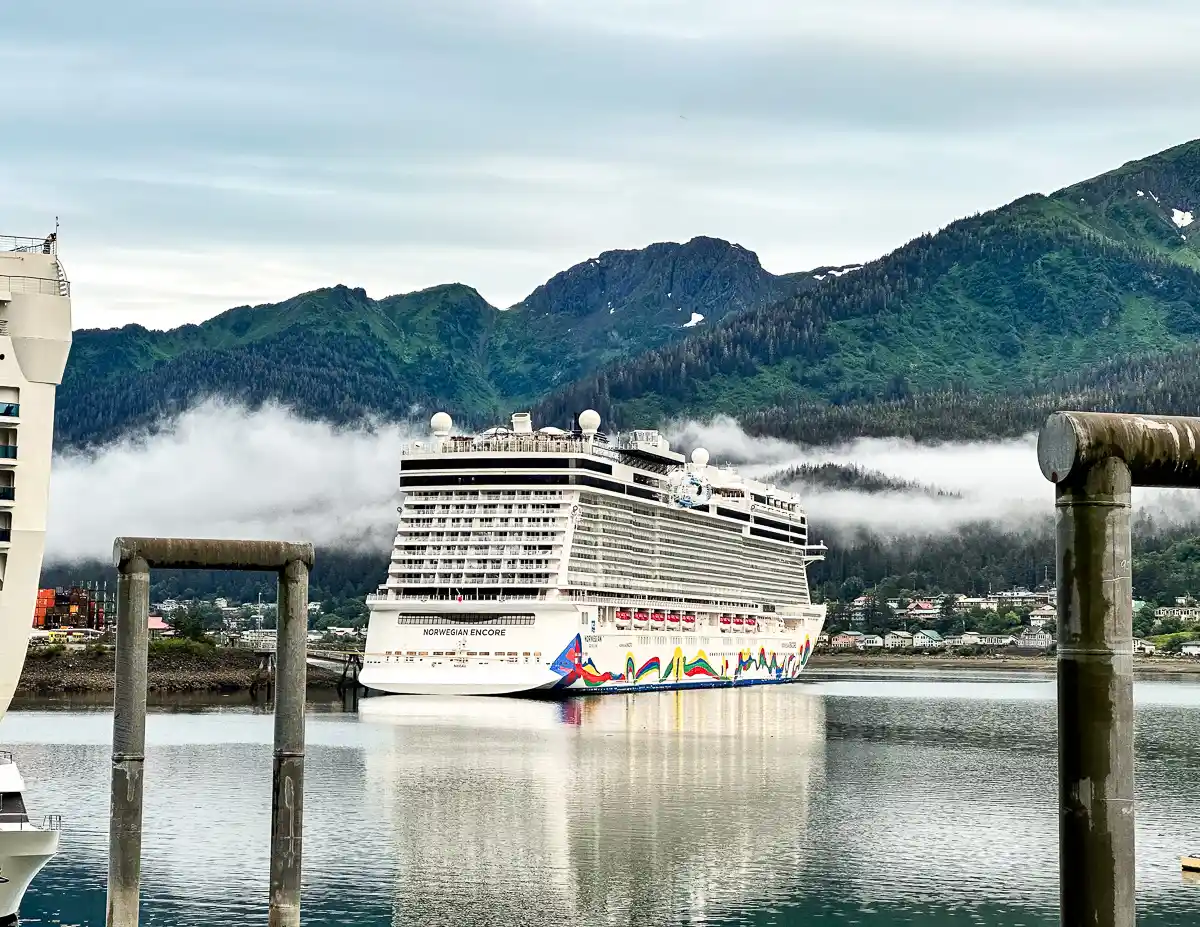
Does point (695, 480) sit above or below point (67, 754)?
above

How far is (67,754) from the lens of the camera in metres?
80.0

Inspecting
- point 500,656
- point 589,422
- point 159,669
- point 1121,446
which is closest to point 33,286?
point 1121,446

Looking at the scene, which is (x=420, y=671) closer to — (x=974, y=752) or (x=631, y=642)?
(x=631, y=642)

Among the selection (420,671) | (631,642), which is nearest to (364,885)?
(420,671)

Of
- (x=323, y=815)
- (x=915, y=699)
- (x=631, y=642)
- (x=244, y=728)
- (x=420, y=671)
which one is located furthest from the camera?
(x=915, y=699)

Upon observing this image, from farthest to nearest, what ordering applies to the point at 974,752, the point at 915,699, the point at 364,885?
the point at 915,699 < the point at 974,752 < the point at 364,885

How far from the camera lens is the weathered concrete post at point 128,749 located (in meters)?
28.7

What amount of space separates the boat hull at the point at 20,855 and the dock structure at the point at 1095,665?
79.0 feet

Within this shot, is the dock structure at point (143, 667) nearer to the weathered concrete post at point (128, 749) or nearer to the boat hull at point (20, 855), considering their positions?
the weathered concrete post at point (128, 749)

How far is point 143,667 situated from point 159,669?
12719 cm

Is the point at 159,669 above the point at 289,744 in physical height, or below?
below

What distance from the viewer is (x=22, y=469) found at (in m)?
33.8

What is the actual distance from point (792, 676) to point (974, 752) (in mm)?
→ 95649

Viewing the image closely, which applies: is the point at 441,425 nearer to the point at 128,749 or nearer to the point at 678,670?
the point at 678,670
